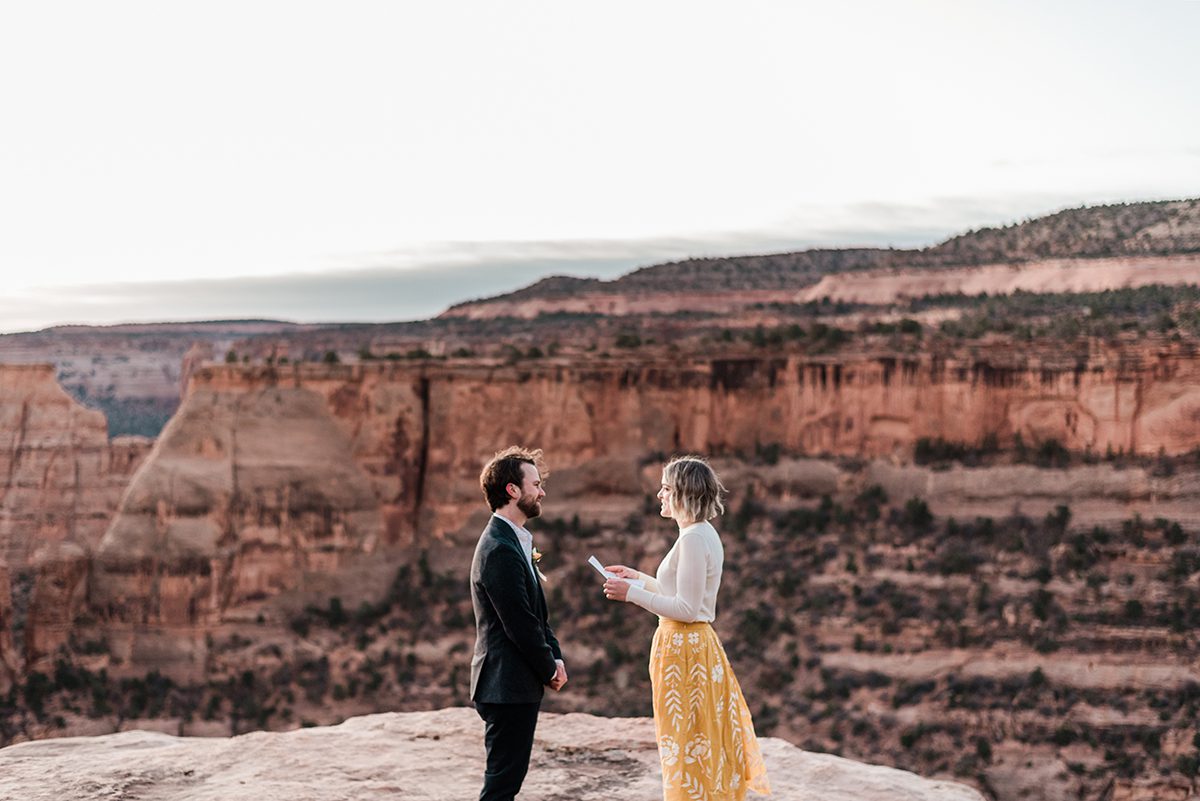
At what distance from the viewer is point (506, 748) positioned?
872 cm

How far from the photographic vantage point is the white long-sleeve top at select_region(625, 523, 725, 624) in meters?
8.46

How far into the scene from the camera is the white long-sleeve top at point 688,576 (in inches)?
333

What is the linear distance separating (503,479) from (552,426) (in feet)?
105

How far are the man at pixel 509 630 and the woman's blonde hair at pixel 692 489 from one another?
80cm

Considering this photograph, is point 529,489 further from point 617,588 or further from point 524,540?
point 617,588

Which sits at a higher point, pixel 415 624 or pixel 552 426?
pixel 552 426

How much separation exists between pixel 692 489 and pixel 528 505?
0.98 metres

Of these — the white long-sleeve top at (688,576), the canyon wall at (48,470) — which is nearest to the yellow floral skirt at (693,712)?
the white long-sleeve top at (688,576)

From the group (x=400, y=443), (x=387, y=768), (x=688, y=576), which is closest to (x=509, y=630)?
(x=688, y=576)

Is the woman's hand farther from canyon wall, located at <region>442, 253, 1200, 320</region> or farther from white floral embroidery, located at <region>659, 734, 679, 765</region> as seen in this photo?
canyon wall, located at <region>442, 253, 1200, 320</region>

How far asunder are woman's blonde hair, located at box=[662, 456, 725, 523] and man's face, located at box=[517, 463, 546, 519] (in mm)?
764

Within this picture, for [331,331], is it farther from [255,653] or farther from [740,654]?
[740,654]

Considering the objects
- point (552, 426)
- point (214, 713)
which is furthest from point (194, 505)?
point (552, 426)

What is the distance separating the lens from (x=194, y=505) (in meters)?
39.7
